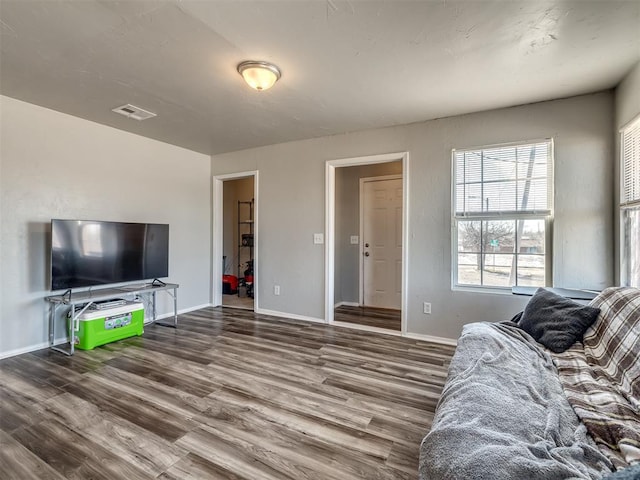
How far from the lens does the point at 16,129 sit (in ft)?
9.67

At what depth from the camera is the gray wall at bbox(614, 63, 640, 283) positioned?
232 cm

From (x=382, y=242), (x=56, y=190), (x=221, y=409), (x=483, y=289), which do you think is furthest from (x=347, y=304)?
(x=56, y=190)

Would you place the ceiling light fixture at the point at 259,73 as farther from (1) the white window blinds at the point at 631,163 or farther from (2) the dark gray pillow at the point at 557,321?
(1) the white window blinds at the point at 631,163

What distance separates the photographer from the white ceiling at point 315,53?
70.3 inches

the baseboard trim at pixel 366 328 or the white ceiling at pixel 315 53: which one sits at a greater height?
the white ceiling at pixel 315 53

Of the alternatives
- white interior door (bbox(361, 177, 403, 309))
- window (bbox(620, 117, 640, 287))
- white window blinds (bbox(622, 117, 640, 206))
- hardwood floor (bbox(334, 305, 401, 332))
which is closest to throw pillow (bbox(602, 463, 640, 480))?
window (bbox(620, 117, 640, 287))

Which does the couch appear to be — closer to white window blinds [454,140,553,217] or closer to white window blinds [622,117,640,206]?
white window blinds [622,117,640,206]

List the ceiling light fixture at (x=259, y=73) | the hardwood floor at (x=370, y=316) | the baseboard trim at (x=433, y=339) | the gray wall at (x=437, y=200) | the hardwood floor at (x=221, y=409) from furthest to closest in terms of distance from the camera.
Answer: the hardwood floor at (x=370, y=316), the baseboard trim at (x=433, y=339), the gray wall at (x=437, y=200), the ceiling light fixture at (x=259, y=73), the hardwood floor at (x=221, y=409)

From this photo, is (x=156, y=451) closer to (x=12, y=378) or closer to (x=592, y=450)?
(x=12, y=378)

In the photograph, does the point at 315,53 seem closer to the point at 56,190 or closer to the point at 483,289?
the point at 483,289

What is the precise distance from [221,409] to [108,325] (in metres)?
2.03

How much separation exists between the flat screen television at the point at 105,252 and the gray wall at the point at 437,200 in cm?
142

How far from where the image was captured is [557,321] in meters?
2.05

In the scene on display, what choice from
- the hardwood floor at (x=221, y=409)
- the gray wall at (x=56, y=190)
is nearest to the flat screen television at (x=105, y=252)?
the gray wall at (x=56, y=190)
